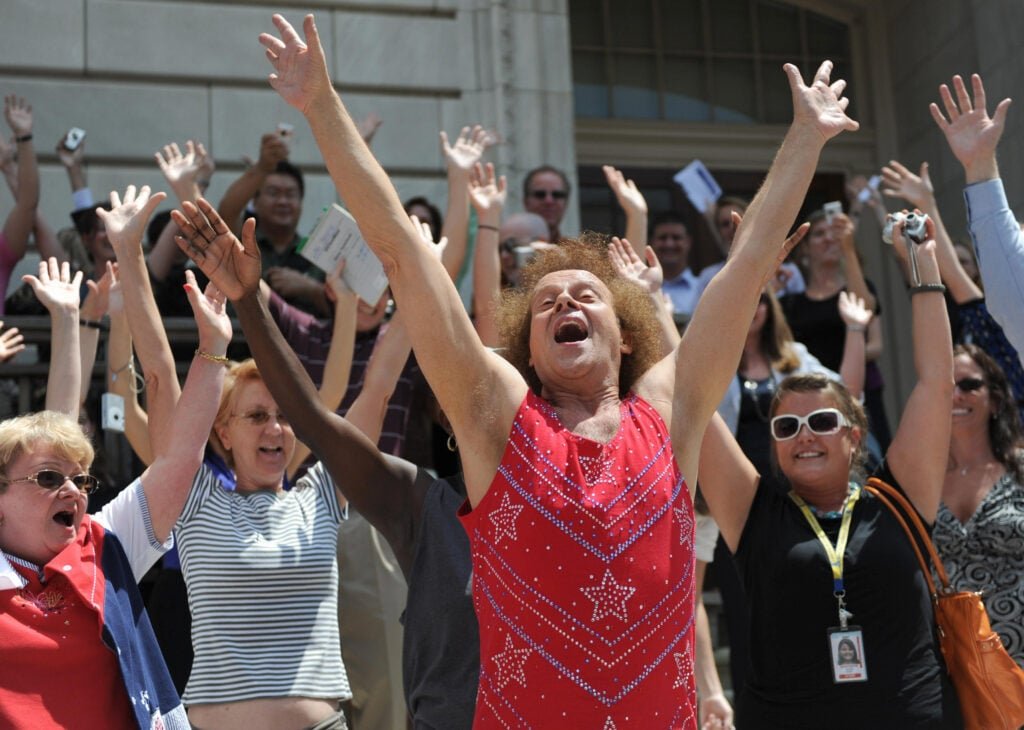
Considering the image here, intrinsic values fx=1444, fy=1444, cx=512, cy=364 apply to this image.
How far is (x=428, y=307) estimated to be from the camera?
3.00m

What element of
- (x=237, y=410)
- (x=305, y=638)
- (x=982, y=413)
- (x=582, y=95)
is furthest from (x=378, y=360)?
(x=582, y=95)

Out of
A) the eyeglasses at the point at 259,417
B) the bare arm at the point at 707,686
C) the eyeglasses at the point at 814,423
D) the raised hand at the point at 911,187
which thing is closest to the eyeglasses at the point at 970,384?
the raised hand at the point at 911,187

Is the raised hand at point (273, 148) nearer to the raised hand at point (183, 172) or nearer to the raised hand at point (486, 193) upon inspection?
the raised hand at point (183, 172)

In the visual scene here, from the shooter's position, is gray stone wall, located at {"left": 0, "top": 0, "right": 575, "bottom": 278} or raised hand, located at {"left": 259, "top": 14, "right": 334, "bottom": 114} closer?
raised hand, located at {"left": 259, "top": 14, "right": 334, "bottom": 114}

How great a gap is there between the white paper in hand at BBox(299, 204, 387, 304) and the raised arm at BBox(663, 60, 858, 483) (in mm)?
2386

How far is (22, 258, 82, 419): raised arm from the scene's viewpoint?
4.36 meters

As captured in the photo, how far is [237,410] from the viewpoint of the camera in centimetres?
469

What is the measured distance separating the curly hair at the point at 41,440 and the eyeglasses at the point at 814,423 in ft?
6.96

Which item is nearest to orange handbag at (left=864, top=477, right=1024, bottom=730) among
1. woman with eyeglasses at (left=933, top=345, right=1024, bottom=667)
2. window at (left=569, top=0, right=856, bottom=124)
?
woman with eyeglasses at (left=933, top=345, right=1024, bottom=667)

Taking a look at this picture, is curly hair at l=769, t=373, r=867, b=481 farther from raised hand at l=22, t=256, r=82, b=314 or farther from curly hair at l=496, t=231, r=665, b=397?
raised hand at l=22, t=256, r=82, b=314

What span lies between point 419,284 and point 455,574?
105cm

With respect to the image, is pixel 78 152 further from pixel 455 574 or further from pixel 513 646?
pixel 513 646

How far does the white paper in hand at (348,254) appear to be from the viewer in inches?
215

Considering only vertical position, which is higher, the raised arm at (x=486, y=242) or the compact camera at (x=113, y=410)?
the raised arm at (x=486, y=242)
